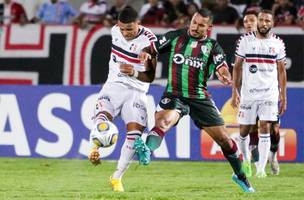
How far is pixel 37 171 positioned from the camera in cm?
1628

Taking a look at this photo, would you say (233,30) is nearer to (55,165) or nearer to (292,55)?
(292,55)

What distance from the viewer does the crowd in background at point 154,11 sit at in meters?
20.7

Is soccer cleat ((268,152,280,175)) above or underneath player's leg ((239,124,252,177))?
underneath

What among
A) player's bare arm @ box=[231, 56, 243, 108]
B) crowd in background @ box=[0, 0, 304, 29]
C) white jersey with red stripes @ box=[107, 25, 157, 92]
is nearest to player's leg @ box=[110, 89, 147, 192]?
white jersey with red stripes @ box=[107, 25, 157, 92]

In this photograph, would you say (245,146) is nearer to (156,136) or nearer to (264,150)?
(264,150)

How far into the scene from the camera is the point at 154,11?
21.3 meters

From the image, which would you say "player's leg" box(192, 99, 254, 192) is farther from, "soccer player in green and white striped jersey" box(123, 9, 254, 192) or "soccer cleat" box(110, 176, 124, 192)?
"soccer cleat" box(110, 176, 124, 192)

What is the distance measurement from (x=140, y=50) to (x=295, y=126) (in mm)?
6002

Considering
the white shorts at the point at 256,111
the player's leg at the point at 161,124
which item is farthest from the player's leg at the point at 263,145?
the player's leg at the point at 161,124

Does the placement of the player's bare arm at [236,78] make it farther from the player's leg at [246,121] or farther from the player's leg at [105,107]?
the player's leg at [105,107]

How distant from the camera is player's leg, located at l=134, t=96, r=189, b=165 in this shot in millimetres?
11805

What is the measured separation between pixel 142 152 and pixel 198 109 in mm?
1148

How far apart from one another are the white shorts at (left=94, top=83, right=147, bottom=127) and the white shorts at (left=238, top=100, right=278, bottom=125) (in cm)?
298

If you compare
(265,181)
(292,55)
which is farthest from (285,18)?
(265,181)
